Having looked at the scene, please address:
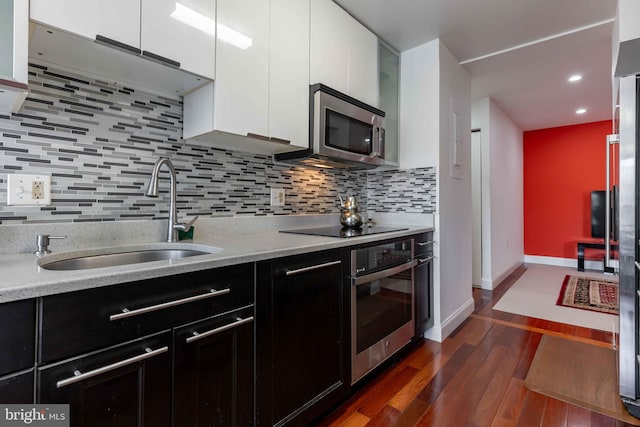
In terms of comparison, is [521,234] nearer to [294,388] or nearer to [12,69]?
[294,388]

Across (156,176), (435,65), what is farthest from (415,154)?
(156,176)

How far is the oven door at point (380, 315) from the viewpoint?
1.67m

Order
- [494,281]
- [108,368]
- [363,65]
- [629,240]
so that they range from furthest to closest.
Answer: [494,281] → [363,65] → [629,240] → [108,368]

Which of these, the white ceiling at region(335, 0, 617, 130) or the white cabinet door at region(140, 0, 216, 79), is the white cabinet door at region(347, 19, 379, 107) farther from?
the white cabinet door at region(140, 0, 216, 79)

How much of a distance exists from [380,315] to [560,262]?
16.7ft

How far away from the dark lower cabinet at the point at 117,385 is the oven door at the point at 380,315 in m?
0.95

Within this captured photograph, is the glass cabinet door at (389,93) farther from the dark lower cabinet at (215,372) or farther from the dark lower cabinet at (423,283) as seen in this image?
the dark lower cabinet at (215,372)

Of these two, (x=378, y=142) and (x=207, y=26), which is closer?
(x=207, y=26)

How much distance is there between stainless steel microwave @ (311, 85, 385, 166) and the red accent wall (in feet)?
15.3

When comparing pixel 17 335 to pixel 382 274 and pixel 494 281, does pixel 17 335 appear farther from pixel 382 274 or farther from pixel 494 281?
pixel 494 281

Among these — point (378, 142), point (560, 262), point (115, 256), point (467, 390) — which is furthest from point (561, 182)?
point (115, 256)

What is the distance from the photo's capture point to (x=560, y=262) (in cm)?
534

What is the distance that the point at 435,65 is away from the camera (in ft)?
8.20

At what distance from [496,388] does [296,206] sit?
64.2 inches
